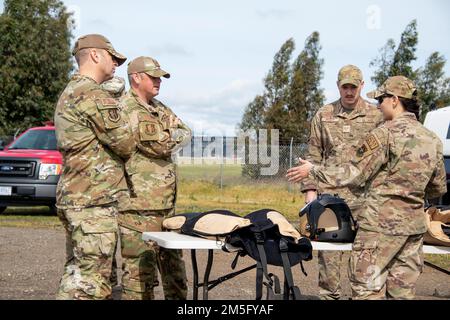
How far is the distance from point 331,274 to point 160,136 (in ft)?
6.57

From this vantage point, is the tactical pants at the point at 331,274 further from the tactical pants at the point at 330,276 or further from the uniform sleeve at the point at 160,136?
the uniform sleeve at the point at 160,136

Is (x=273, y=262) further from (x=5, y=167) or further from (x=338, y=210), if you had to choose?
(x=5, y=167)

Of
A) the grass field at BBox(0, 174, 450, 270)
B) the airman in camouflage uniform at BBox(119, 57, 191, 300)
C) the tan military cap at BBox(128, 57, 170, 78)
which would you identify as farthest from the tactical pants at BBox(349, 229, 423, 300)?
the grass field at BBox(0, 174, 450, 270)

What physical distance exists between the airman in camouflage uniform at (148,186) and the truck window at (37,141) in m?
9.49

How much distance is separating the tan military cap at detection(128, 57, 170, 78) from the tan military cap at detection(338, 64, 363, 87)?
1.61 metres

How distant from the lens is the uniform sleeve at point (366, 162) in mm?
4695

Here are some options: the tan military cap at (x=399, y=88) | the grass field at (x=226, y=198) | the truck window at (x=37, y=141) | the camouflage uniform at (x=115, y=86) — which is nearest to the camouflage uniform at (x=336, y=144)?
the tan military cap at (x=399, y=88)

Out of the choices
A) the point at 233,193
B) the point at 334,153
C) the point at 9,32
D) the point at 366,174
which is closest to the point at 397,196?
the point at 366,174

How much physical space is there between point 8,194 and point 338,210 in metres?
10.3

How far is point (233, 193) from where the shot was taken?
21297 millimetres

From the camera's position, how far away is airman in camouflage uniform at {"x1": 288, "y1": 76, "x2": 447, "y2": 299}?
4699 millimetres

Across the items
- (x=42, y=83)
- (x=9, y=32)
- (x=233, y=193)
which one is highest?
(x=9, y=32)

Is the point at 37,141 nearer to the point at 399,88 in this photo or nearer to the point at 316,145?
the point at 316,145

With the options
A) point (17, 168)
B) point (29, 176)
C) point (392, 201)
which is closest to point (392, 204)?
point (392, 201)
